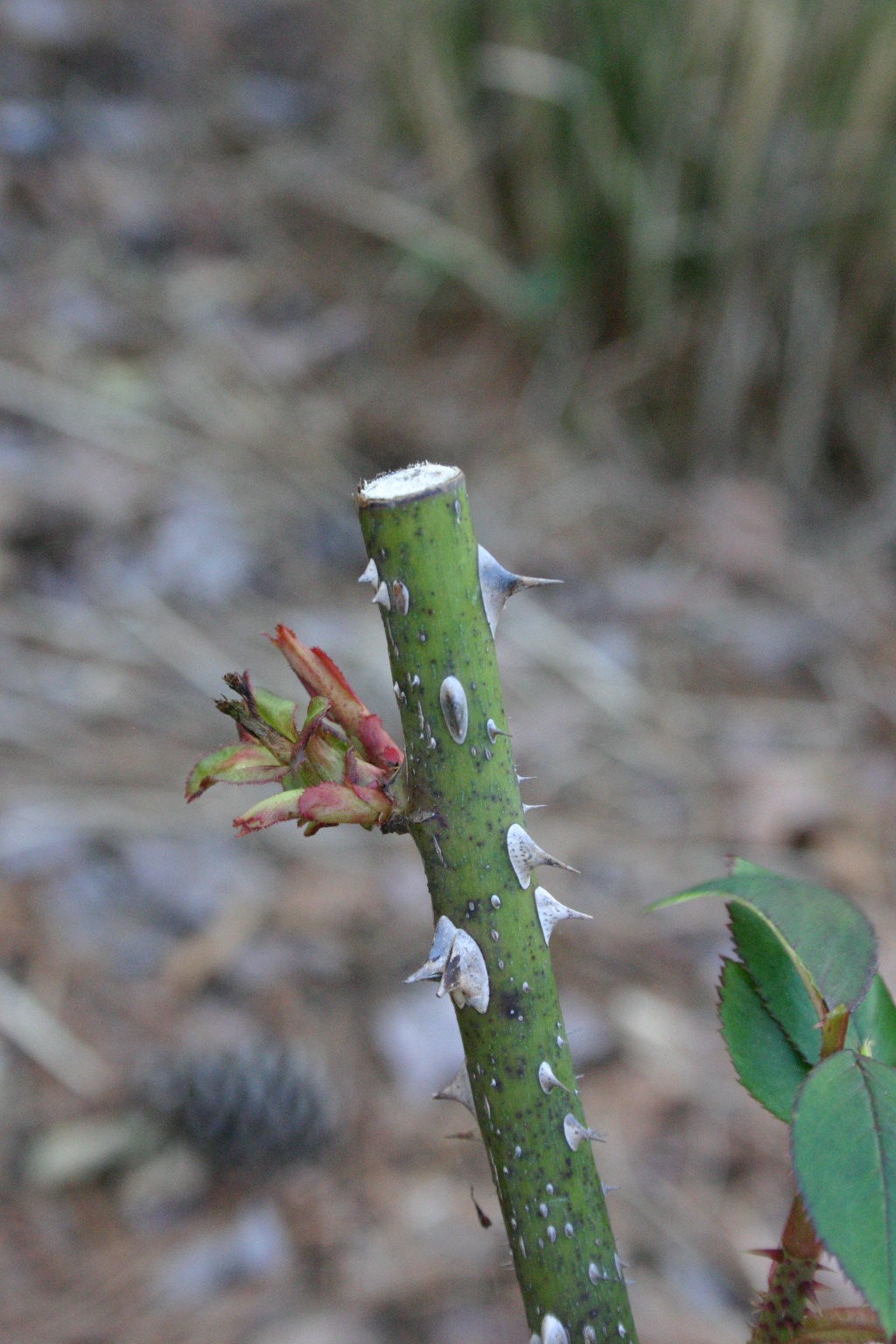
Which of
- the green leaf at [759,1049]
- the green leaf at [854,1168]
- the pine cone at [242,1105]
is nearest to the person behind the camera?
the green leaf at [854,1168]

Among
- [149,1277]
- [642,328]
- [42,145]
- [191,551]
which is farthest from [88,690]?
[42,145]

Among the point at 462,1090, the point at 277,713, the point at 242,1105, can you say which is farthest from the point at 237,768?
the point at 242,1105

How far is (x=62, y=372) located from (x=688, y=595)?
152cm

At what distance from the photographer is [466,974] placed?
0.36 metres

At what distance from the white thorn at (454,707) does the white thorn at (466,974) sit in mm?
66

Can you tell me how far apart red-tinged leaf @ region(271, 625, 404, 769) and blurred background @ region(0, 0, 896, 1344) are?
58 cm

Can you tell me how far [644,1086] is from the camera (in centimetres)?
150

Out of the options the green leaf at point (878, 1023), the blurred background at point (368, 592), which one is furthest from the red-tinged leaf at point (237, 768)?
the blurred background at point (368, 592)

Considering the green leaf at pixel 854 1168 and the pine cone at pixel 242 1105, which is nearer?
the green leaf at pixel 854 1168

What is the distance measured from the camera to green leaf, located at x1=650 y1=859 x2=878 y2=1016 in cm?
38

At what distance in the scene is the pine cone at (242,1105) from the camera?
1.28 meters

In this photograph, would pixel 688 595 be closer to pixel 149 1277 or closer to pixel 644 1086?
pixel 644 1086

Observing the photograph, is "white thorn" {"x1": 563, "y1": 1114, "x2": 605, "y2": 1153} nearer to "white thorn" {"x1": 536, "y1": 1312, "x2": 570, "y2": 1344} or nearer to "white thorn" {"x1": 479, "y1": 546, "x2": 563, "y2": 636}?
"white thorn" {"x1": 536, "y1": 1312, "x2": 570, "y2": 1344}

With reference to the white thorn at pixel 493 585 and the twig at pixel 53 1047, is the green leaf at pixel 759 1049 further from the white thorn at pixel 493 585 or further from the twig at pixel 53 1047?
the twig at pixel 53 1047
